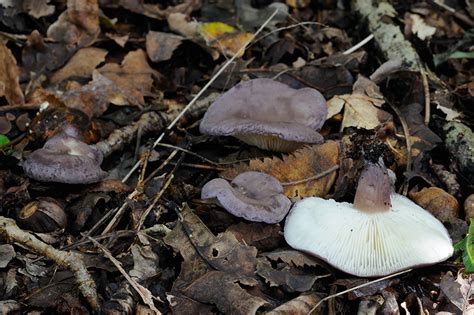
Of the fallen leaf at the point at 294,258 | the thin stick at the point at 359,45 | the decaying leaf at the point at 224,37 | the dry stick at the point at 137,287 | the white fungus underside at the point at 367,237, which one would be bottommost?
the fallen leaf at the point at 294,258

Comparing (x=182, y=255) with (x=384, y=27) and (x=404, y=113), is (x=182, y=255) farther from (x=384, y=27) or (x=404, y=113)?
(x=384, y=27)

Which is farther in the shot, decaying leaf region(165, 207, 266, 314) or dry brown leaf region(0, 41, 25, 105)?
dry brown leaf region(0, 41, 25, 105)

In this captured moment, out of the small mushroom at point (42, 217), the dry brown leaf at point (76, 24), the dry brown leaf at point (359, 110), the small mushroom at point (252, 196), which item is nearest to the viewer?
the small mushroom at point (252, 196)

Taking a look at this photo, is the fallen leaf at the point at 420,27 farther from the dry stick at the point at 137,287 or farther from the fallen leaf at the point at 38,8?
the dry stick at the point at 137,287

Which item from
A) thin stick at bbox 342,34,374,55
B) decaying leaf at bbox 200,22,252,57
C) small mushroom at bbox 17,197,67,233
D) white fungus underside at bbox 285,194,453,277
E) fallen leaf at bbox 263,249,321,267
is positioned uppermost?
thin stick at bbox 342,34,374,55

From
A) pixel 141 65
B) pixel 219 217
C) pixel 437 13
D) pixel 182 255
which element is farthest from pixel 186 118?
pixel 437 13

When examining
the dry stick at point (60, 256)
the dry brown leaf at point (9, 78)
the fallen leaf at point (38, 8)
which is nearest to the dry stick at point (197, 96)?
the dry stick at point (60, 256)

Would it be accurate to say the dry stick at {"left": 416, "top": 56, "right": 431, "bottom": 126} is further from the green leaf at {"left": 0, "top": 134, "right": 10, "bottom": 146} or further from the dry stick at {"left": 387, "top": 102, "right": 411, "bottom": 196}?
the green leaf at {"left": 0, "top": 134, "right": 10, "bottom": 146}

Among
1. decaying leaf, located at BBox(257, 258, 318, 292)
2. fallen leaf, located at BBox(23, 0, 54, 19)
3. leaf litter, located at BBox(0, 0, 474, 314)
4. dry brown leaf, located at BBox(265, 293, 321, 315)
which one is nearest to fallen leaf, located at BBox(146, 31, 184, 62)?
leaf litter, located at BBox(0, 0, 474, 314)
